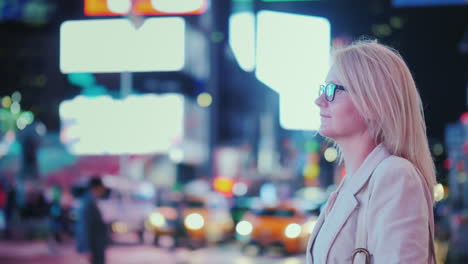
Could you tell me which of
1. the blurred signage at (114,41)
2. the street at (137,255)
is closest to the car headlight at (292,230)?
the street at (137,255)

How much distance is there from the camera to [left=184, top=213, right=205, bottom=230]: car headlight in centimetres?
1528

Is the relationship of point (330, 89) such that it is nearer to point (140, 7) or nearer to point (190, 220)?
point (190, 220)

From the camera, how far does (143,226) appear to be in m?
16.6

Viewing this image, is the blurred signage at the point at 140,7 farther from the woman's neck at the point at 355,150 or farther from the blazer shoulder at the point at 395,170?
the blazer shoulder at the point at 395,170

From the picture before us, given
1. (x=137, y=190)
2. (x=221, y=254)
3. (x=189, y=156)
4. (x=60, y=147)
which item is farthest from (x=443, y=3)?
(x=189, y=156)

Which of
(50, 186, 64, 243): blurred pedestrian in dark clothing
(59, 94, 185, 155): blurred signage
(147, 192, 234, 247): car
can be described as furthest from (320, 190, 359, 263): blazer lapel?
(59, 94, 185, 155): blurred signage

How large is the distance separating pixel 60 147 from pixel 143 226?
1170 cm

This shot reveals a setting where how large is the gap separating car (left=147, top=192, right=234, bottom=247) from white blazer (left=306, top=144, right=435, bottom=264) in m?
13.4

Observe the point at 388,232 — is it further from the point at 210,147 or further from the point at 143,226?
the point at 210,147

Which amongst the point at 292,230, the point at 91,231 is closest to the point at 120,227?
the point at 292,230

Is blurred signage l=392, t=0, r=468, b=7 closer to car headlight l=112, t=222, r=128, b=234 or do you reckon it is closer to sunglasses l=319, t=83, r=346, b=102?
sunglasses l=319, t=83, r=346, b=102

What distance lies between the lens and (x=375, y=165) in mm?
1787

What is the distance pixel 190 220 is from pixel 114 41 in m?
4.95

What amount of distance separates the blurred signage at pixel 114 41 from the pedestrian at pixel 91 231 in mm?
5084
